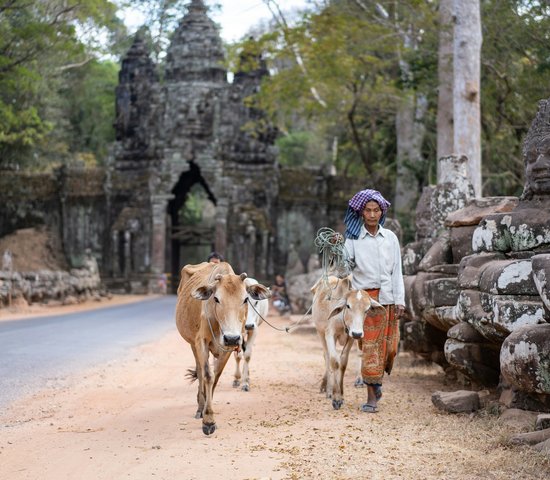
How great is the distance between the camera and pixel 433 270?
9.73 metres

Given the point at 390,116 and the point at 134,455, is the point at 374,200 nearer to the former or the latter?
the point at 134,455

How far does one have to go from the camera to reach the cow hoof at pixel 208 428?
21.6 ft

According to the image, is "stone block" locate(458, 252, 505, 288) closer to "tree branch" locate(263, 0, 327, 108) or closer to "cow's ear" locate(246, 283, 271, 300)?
"cow's ear" locate(246, 283, 271, 300)

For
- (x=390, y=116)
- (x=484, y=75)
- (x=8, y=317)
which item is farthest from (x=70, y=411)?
(x=390, y=116)

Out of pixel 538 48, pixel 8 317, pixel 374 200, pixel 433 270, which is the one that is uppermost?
pixel 538 48

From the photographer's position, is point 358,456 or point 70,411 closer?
point 358,456

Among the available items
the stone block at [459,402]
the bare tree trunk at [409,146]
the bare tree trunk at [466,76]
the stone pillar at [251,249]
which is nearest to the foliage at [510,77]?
the bare tree trunk at [409,146]

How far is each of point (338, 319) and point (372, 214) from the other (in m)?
1.22

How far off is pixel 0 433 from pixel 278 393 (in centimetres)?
355

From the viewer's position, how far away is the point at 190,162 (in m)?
39.7

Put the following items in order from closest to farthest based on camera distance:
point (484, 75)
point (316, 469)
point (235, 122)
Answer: point (316, 469) → point (484, 75) → point (235, 122)

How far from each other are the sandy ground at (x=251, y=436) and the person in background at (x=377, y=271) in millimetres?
697

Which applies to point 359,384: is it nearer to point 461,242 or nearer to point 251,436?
point 461,242

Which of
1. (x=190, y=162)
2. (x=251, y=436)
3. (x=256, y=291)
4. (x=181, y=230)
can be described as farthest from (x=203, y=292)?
(x=181, y=230)
